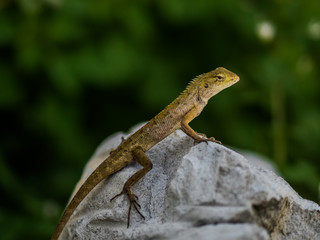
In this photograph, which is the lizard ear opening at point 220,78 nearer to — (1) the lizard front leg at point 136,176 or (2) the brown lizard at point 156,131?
(2) the brown lizard at point 156,131

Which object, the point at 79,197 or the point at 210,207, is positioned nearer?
the point at 210,207

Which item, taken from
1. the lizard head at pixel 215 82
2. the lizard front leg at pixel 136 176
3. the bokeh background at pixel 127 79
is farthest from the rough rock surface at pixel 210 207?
the bokeh background at pixel 127 79

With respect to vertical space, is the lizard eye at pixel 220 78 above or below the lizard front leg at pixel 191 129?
above

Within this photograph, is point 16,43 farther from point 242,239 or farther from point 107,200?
point 242,239

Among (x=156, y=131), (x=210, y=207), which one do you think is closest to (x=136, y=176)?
(x=156, y=131)

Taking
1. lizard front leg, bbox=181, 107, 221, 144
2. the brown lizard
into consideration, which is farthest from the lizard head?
lizard front leg, bbox=181, 107, 221, 144

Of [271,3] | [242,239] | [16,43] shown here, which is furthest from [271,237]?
[16,43]

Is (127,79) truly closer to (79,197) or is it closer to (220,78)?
(220,78)
